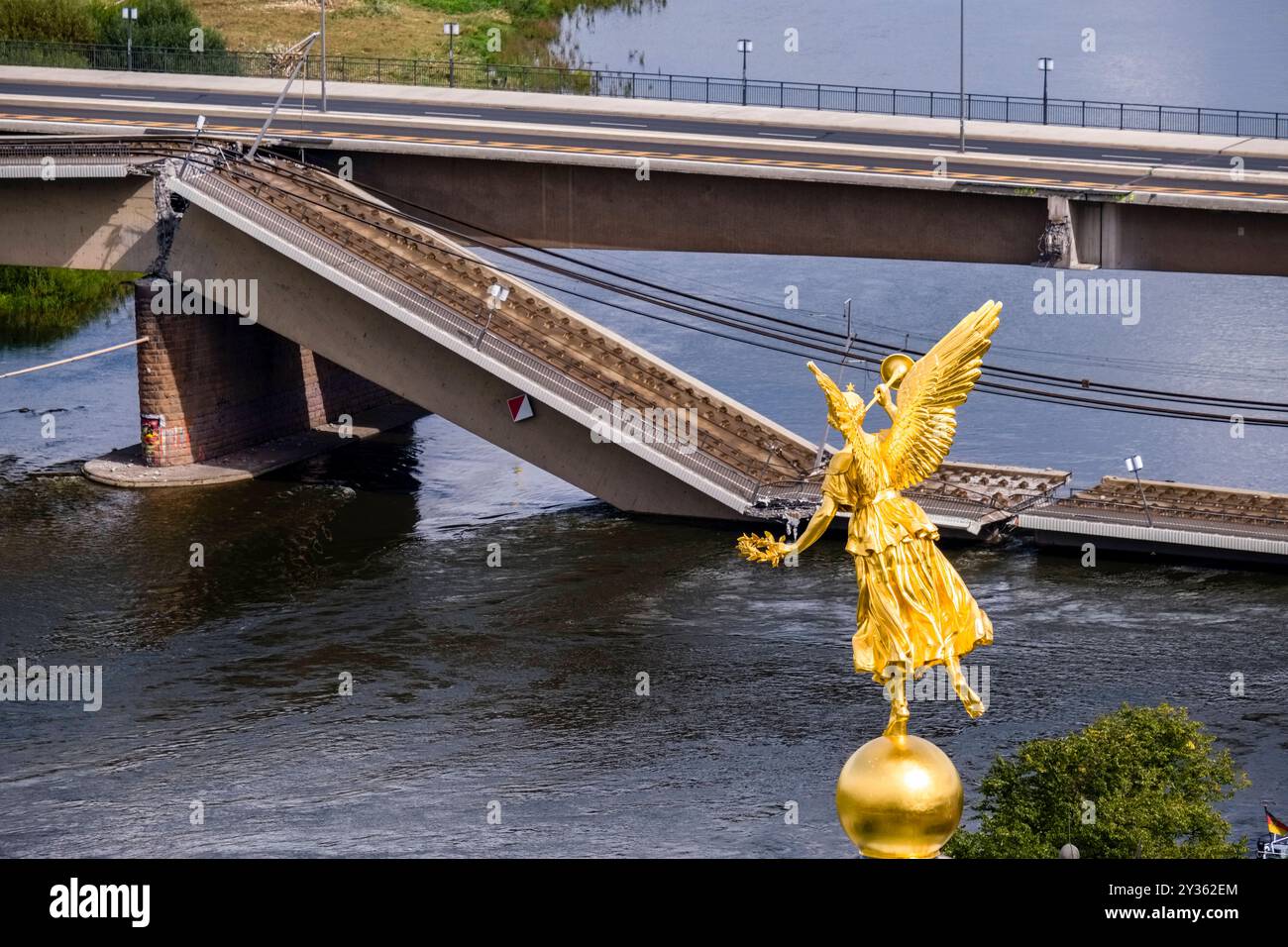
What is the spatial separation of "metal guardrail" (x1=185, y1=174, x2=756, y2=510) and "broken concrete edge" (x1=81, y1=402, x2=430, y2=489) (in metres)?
7.79

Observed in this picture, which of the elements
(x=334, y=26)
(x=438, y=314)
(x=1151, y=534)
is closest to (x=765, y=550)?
(x=1151, y=534)

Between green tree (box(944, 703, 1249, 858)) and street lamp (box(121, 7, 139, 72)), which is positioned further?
street lamp (box(121, 7, 139, 72))

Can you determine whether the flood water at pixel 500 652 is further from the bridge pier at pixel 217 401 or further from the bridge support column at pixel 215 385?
the bridge support column at pixel 215 385

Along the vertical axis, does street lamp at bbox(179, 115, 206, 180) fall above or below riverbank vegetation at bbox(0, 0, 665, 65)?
below

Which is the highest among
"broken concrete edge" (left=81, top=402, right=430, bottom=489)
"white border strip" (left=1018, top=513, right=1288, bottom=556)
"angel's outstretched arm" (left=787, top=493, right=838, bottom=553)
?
"angel's outstretched arm" (left=787, top=493, right=838, bottom=553)

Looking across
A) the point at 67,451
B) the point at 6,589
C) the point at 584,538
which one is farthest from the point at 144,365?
the point at 584,538

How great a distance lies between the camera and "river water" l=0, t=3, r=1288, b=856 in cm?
3588

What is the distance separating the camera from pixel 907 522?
13.4 meters

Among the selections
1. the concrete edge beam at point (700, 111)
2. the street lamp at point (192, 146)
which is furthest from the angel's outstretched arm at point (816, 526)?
the concrete edge beam at point (700, 111)

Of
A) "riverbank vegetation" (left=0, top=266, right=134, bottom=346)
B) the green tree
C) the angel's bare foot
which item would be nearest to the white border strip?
the green tree

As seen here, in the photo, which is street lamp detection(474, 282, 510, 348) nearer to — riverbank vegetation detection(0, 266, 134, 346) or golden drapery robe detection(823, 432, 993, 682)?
riverbank vegetation detection(0, 266, 134, 346)

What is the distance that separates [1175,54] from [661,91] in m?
32.3

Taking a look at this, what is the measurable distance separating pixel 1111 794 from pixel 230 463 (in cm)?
3557
